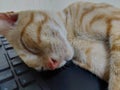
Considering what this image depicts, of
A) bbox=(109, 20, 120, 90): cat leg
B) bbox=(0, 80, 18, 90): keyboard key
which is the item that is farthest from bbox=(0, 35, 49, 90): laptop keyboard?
bbox=(109, 20, 120, 90): cat leg

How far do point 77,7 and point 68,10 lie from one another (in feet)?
0.11

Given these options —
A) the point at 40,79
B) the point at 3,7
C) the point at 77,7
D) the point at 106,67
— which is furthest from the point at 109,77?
the point at 3,7

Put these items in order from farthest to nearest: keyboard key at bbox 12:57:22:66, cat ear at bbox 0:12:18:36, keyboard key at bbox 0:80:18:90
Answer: cat ear at bbox 0:12:18:36, keyboard key at bbox 12:57:22:66, keyboard key at bbox 0:80:18:90

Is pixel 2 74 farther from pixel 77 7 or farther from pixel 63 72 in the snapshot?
pixel 77 7

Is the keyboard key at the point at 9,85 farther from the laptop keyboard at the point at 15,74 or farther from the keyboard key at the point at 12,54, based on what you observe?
the keyboard key at the point at 12,54

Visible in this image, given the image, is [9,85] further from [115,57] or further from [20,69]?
[115,57]

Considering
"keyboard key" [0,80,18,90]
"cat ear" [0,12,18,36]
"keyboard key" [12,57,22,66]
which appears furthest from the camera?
"cat ear" [0,12,18,36]

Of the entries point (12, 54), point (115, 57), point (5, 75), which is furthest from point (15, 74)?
point (115, 57)

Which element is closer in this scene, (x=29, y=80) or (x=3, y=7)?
(x=29, y=80)

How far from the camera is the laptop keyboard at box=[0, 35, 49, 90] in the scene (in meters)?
0.40

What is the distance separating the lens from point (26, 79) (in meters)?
0.42

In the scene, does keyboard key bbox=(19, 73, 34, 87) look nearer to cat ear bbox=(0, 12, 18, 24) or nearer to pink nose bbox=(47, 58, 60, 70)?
pink nose bbox=(47, 58, 60, 70)

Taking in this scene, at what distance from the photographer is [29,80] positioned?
16.5 inches

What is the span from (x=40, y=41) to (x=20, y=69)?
0.34 ft
